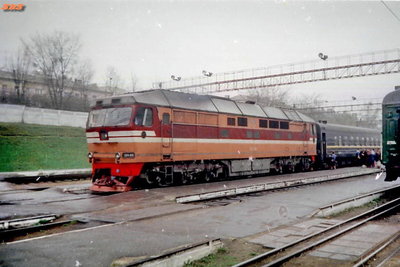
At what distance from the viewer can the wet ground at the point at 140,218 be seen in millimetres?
7336

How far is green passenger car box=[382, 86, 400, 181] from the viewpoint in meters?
14.9

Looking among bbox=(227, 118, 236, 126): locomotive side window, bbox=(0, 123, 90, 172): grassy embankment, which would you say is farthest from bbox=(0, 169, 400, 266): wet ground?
bbox=(0, 123, 90, 172): grassy embankment

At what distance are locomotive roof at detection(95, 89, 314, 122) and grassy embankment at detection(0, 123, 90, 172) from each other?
535 inches

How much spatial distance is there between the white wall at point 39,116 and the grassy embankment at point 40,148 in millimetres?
1064

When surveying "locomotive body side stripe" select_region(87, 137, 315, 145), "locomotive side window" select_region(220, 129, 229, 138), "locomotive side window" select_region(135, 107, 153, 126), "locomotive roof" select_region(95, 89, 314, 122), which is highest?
"locomotive roof" select_region(95, 89, 314, 122)

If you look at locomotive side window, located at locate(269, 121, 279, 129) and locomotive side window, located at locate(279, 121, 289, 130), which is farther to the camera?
locomotive side window, located at locate(279, 121, 289, 130)

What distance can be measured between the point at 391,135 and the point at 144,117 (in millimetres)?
10079

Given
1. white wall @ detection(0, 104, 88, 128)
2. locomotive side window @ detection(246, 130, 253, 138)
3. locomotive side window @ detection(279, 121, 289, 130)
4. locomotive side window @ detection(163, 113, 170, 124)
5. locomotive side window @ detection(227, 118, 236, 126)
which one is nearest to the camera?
locomotive side window @ detection(163, 113, 170, 124)

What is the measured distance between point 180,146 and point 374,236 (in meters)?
9.50

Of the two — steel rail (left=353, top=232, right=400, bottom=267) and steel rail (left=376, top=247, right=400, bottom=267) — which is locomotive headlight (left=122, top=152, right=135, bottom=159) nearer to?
steel rail (left=353, top=232, right=400, bottom=267)

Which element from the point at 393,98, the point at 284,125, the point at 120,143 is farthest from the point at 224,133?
the point at 393,98

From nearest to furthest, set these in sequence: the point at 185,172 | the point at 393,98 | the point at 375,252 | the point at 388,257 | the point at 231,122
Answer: the point at 388,257, the point at 375,252, the point at 393,98, the point at 185,172, the point at 231,122

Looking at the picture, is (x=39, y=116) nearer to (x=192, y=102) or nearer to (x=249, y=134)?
→ (x=249, y=134)

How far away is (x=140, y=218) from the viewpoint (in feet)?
34.5
